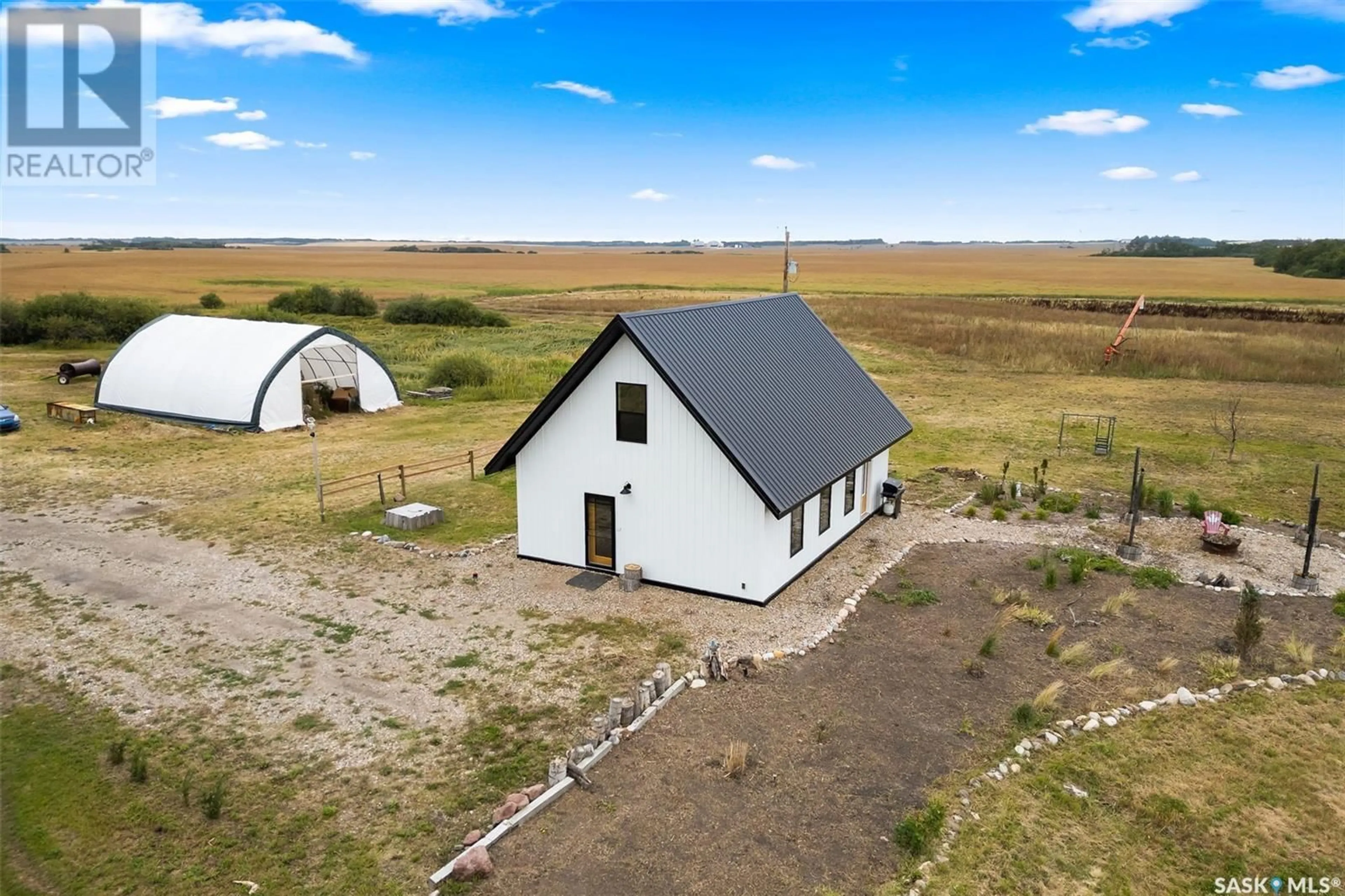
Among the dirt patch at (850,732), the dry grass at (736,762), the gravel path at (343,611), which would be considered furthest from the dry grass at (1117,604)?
the dry grass at (736,762)

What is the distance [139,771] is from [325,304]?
242 ft

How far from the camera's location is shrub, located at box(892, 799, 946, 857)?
9.70m

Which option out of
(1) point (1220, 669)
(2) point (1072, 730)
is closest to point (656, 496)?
(2) point (1072, 730)

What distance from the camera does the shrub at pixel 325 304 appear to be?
76.8 meters

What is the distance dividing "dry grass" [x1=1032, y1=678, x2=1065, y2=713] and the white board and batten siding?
546 cm

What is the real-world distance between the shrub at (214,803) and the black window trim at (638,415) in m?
9.31

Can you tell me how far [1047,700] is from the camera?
12.9 meters

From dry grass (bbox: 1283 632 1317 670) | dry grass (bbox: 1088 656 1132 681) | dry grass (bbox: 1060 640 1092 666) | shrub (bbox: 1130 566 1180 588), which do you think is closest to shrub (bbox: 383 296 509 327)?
shrub (bbox: 1130 566 1180 588)

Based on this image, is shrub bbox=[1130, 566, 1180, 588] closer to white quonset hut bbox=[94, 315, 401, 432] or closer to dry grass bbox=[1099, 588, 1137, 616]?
dry grass bbox=[1099, 588, 1137, 616]

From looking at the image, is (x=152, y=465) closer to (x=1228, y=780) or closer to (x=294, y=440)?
(x=294, y=440)

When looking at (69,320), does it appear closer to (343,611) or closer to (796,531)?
(343,611)

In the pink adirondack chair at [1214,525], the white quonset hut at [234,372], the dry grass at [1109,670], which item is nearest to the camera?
the dry grass at [1109,670]

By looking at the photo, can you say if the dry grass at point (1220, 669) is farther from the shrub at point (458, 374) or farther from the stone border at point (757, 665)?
the shrub at point (458, 374)
